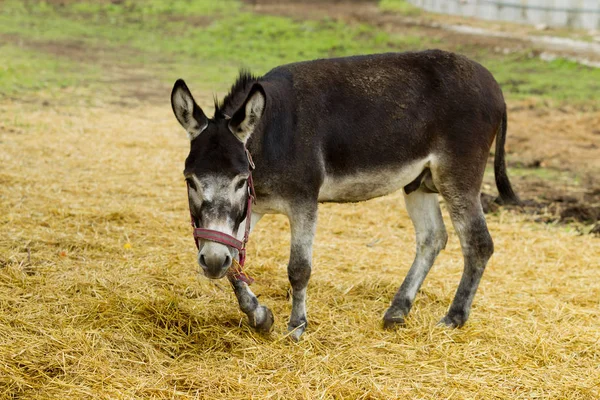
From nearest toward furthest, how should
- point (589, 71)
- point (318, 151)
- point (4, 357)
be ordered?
point (4, 357) → point (318, 151) → point (589, 71)

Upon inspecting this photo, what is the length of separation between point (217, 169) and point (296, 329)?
1.29m

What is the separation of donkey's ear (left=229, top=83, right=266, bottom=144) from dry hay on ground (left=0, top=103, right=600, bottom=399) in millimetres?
1300

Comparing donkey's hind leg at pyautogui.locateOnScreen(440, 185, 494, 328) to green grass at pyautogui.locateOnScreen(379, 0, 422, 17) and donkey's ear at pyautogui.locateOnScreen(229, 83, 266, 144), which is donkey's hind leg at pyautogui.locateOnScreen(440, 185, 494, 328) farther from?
green grass at pyautogui.locateOnScreen(379, 0, 422, 17)

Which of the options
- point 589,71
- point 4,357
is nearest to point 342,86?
point 4,357

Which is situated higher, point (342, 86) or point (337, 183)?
point (342, 86)

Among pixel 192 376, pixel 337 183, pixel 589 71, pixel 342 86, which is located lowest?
pixel 589 71

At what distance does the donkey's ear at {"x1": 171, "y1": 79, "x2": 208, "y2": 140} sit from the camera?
403 cm

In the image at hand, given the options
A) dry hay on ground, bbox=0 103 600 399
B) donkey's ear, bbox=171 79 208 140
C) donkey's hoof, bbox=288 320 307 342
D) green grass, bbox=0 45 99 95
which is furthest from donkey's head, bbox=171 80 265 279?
green grass, bbox=0 45 99 95

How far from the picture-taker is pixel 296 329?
15.4ft

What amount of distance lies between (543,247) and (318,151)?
329cm

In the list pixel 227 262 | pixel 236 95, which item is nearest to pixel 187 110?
pixel 236 95

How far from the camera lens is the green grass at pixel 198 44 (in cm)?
1560

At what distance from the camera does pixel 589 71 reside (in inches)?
640

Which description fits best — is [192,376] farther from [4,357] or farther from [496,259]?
[496,259]
